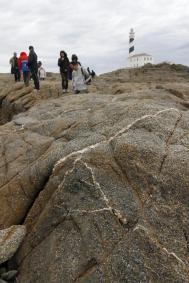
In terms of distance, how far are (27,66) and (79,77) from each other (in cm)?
1080

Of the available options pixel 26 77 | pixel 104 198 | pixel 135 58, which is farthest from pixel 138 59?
pixel 104 198

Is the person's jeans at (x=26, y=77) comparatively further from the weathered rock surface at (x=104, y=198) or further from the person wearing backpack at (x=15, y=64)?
the weathered rock surface at (x=104, y=198)

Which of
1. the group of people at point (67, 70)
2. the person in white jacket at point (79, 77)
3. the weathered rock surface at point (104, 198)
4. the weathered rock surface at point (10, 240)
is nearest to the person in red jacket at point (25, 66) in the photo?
the group of people at point (67, 70)

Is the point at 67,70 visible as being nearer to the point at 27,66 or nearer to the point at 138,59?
the point at 27,66

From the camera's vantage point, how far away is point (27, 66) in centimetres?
3900

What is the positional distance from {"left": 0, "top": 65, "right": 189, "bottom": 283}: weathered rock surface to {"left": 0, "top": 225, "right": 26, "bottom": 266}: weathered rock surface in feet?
1.00

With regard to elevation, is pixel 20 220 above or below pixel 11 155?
below

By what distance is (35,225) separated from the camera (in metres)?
15.8

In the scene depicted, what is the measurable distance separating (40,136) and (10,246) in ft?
21.1

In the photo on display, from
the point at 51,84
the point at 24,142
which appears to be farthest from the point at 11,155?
the point at 51,84

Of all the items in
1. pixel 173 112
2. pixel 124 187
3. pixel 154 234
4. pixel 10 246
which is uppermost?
pixel 173 112

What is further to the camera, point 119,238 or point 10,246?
point 10,246

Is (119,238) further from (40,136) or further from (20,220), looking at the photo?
(40,136)

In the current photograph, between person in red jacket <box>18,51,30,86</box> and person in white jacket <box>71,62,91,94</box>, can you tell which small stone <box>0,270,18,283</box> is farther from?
person in red jacket <box>18,51,30,86</box>
